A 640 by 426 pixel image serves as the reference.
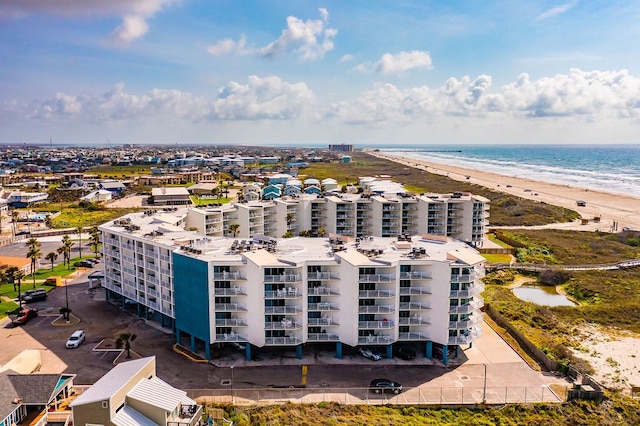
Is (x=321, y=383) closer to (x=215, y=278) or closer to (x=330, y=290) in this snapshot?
(x=330, y=290)

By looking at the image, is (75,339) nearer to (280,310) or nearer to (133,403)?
(133,403)

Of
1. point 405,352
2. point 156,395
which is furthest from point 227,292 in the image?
point 405,352

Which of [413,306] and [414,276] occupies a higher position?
[414,276]

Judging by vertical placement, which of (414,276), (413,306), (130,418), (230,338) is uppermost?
(414,276)

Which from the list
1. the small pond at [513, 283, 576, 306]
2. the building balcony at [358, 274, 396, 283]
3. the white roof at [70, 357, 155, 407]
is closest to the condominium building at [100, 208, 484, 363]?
the building balcony at [358, 274, 396, 283]

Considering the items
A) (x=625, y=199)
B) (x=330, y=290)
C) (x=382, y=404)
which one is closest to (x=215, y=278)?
(x=330, y=290)

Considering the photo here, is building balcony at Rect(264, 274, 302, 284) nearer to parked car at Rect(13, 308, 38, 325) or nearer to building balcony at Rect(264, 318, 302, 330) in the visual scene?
building balcony at Rect(264, 318, 302, 330)

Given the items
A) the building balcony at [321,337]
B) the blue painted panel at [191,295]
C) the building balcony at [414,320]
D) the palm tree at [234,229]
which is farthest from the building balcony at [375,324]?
the palm tree at [234,229]
